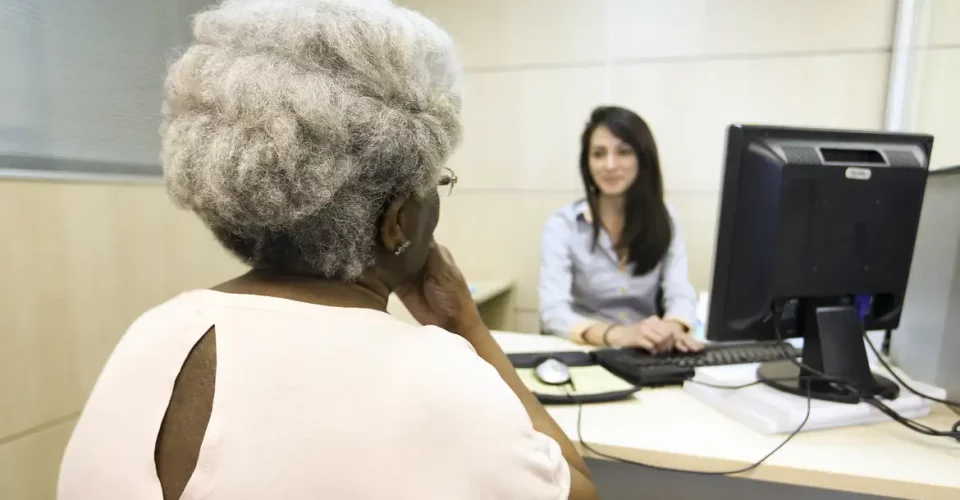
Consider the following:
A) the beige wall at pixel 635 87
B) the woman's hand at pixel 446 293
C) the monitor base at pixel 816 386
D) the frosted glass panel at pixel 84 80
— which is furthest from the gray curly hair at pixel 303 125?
the beige wall at pixel 635 87

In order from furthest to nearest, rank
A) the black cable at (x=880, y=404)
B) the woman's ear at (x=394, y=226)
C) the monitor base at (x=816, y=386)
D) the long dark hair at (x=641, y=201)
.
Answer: the long dark hair at (x=641, y=201)
the monitor base at (x=816, y=386)
the black cable at (x=880, y=404)
the woman's ear at (x=394, y=226)

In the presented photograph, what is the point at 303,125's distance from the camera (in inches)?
24.9

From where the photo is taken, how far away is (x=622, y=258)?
234 cm

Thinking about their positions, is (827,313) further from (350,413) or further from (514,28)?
(514,28)

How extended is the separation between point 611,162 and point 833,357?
4.11ft

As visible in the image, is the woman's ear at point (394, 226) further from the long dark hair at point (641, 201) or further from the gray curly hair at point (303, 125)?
the long dark hair at point (641, 201)

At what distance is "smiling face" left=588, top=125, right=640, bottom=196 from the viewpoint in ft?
7.40

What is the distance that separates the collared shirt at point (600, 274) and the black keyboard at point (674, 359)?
2.81ft

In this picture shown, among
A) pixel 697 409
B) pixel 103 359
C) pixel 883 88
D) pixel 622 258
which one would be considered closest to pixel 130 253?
pixel 103 359

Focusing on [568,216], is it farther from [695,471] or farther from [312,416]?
[312,416]

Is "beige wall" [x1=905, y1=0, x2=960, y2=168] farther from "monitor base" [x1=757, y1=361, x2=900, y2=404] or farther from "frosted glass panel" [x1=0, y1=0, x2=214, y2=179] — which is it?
"frosted glass panel" [x1=0, y1=0, x2=214, y2=179]

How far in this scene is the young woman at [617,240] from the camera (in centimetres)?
225

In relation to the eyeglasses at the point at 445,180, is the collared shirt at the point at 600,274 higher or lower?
lower

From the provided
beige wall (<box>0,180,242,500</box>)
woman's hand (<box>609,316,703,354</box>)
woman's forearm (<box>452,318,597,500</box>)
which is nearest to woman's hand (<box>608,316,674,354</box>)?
woman's hand (<box>609,316,703,354</box>)
